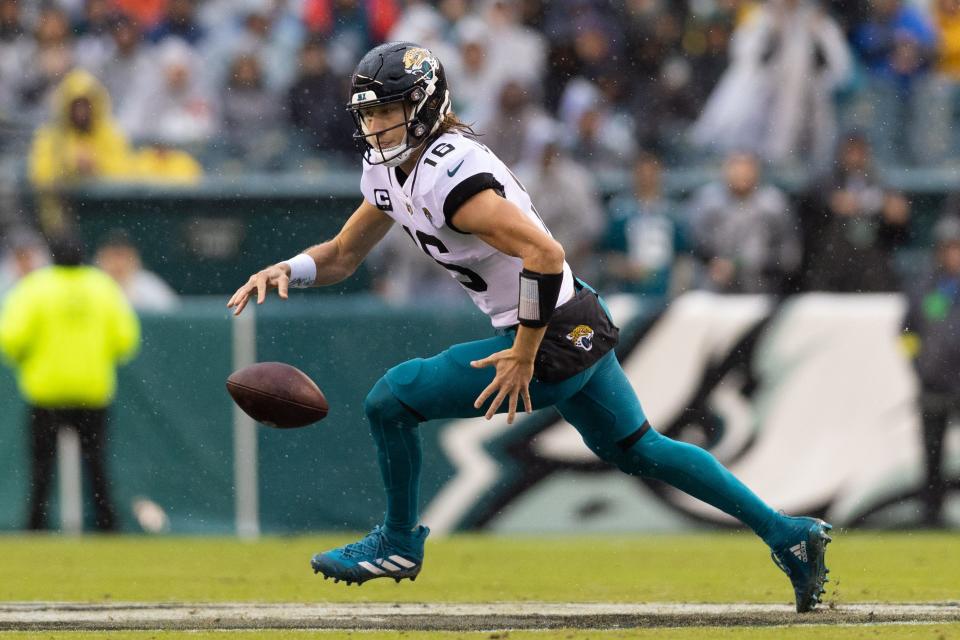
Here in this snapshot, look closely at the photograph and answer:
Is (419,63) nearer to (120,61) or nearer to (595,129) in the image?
(595,129)

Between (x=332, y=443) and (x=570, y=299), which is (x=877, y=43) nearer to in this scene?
(x=332, y=443)

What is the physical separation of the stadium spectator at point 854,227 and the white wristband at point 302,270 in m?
4.94

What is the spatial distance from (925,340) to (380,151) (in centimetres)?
502

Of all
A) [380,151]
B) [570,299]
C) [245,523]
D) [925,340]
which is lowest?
[245,523]

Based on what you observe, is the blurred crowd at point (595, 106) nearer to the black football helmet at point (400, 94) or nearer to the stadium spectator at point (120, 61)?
the stadium spectator at point (120, 61)

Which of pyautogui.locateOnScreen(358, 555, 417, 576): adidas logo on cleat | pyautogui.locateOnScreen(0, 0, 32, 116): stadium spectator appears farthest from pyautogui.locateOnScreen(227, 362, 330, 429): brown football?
pyautogui.locateOnScreen(0, 0, 32, 116): stadium spectator

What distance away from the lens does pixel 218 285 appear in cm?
1133

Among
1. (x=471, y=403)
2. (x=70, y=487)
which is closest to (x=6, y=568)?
(x=70, y=487)

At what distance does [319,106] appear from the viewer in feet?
38.7

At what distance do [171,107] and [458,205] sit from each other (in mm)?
7340

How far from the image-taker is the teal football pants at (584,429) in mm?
5402

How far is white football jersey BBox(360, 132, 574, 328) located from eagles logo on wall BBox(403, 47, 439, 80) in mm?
219

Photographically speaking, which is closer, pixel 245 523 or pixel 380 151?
pixel 380 151

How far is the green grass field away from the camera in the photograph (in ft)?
20.4
